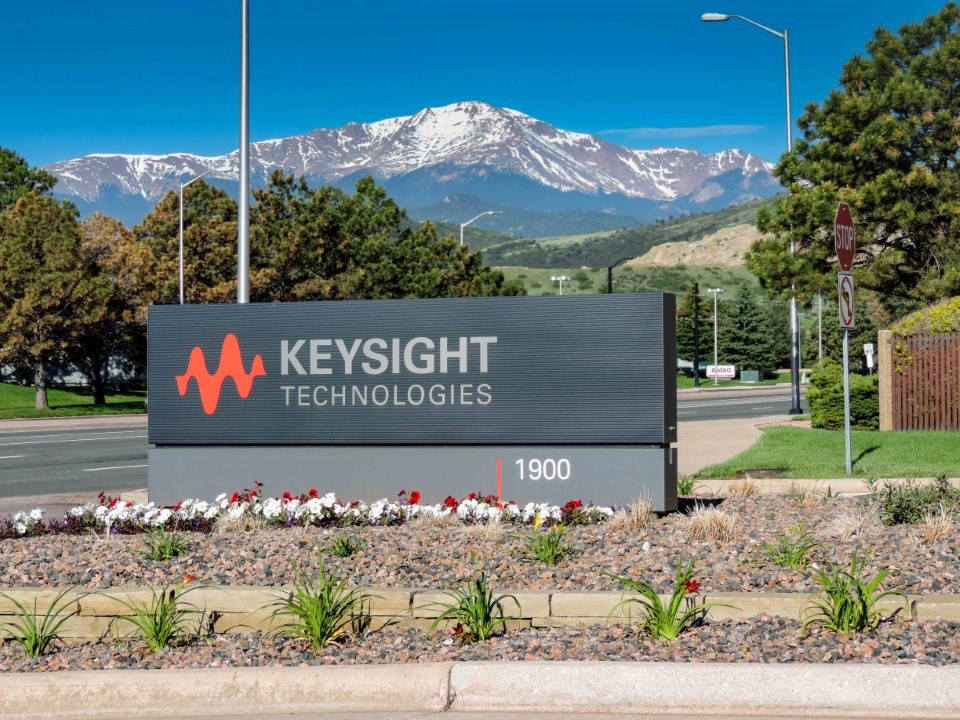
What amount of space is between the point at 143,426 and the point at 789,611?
33178 mm

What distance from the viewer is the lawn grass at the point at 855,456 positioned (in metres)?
16.3

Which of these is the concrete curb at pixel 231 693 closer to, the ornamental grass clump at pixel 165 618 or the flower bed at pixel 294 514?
the ornamental grass clump at pixel 165 618

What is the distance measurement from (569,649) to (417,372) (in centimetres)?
503

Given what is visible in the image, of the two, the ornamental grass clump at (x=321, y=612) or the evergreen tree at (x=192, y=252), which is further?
the evergreen tree at (x=192, y=252)

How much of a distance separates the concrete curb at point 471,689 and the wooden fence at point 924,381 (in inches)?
772

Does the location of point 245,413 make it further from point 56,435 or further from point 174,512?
point 56,435

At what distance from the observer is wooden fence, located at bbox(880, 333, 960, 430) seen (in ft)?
78.7

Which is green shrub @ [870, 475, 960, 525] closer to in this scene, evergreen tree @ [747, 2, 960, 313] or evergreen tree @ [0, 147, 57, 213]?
evergreen tree @ [747, 2, 960, 313]

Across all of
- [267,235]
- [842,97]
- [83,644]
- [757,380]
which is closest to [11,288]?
[267,235]

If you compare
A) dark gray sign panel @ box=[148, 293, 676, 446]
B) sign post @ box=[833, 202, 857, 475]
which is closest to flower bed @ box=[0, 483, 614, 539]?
dark gray sign panel @ box=[148, 293, 676, 446]

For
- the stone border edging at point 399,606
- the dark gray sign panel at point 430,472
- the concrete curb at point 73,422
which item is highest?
the dark gray sign panel at point 430,472

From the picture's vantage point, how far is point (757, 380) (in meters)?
91.3

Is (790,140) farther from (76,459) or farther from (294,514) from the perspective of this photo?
(294,514)

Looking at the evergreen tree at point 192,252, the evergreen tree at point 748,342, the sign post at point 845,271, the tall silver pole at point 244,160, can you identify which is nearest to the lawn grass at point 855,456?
the sign post at point 845,271
